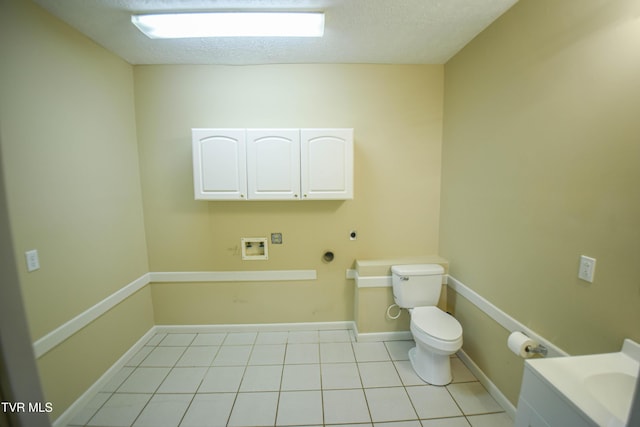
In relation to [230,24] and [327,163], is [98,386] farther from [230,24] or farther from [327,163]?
[230,24]

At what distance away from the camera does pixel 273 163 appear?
2008 mm

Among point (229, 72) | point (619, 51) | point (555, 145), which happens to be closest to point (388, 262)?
point (555, 145)

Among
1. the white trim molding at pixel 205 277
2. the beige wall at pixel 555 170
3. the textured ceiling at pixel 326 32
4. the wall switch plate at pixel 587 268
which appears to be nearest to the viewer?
the beige wall at pixel 555 170

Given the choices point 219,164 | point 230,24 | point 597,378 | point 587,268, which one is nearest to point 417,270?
point 587,268

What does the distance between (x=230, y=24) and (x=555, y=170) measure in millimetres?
2089

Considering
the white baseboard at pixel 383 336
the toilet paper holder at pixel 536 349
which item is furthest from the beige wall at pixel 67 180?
the toilet paper holder at pixel 536 349

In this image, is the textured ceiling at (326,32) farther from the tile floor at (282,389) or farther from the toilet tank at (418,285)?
the tile floor at (282,389)

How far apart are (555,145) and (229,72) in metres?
2.37

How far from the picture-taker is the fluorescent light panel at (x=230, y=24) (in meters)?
1.52

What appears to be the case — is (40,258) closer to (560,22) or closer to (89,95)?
(89,95)

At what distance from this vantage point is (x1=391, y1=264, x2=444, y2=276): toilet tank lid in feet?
6.72

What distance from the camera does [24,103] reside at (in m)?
1.33

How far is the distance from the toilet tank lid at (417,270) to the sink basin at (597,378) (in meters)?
1.06

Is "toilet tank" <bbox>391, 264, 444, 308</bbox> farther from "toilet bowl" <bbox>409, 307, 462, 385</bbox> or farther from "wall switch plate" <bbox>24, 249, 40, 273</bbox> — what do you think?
"wall switch plate" <bbox>24, 249, 40, 273</bbox>
